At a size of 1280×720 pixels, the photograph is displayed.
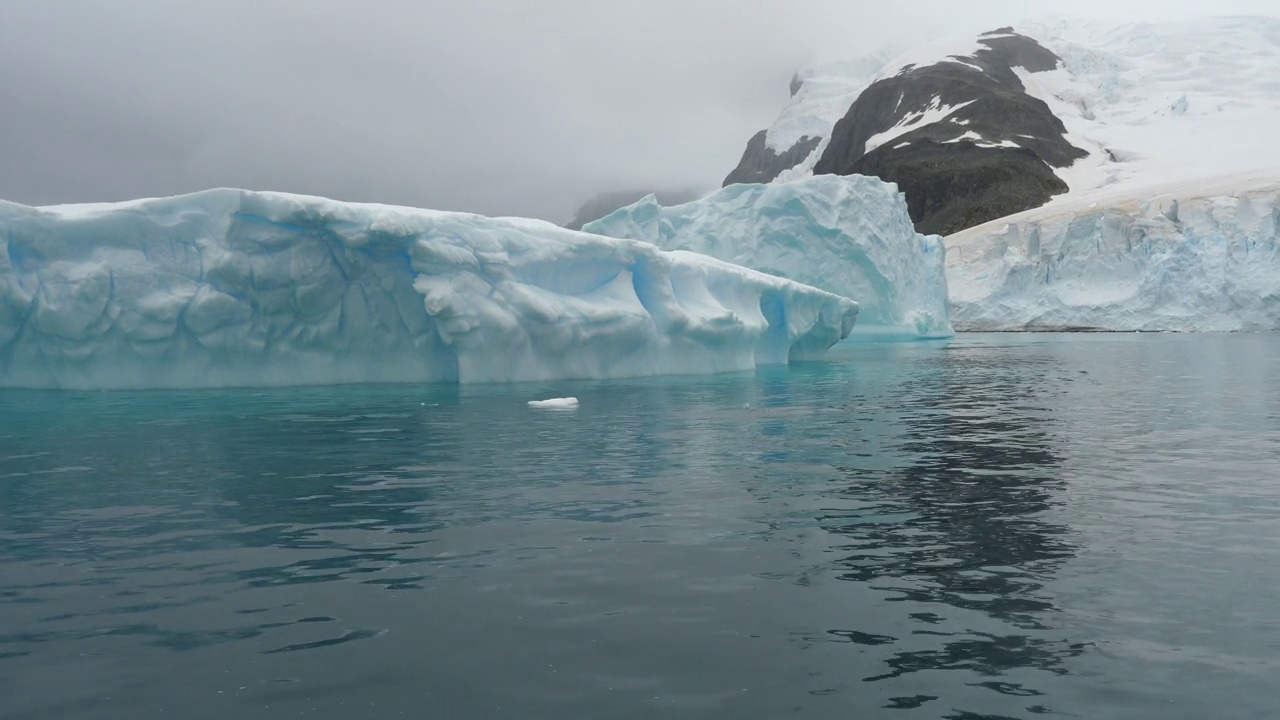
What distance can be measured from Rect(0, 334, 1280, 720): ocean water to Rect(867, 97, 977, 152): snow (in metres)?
89.9

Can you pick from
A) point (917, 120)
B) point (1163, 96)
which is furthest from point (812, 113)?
point (1163, 96)

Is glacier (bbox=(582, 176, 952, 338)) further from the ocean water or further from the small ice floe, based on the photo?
the ocean water

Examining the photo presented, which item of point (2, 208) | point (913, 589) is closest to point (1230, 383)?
point (913, 589)

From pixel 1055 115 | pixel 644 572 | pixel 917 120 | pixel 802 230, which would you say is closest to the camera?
pixel 644 572

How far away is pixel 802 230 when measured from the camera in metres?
37.4

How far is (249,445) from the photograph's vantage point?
431 inches

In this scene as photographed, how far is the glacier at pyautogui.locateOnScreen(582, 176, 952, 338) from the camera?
120 feet

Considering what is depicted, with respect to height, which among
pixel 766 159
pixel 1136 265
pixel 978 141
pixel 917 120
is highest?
pixel 766 159

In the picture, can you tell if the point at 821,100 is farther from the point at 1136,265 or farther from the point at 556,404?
the point at 556,404

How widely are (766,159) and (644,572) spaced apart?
129m

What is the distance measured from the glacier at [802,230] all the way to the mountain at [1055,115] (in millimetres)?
32426

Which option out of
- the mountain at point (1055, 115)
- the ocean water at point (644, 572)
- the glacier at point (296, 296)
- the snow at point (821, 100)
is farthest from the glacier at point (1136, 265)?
the snow at point (821, 100)

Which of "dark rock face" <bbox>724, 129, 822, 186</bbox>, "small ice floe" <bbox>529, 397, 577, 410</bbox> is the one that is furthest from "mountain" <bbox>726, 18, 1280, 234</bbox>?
"small ice floe" <bbox>529, 397, 577, 410</bbox>

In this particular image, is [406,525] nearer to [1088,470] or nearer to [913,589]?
[913,589]
